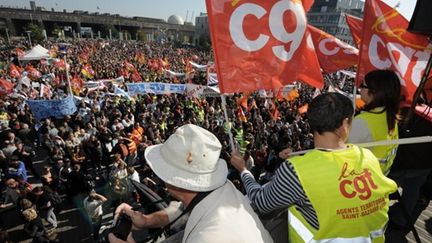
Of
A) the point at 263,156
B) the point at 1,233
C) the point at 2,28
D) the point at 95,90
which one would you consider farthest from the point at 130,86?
the point at 2,28

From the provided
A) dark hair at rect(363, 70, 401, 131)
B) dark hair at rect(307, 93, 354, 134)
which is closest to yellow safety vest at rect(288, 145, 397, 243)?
dark hair at rect(307, 93, 354, 134)

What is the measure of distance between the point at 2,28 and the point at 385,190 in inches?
3347

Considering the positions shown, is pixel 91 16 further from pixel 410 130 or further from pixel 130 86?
pixel 410 130

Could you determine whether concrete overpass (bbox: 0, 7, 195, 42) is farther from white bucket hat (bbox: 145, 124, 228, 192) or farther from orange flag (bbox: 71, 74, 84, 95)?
white bucket hat (bbox: 145, 124, 228, 192)

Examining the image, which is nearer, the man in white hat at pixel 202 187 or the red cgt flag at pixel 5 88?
the man in white hat at pixel 202 187

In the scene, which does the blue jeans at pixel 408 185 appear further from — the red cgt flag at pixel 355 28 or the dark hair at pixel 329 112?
the red cgt flag at pixel 355 28

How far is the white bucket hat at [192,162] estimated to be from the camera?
1.63 metres

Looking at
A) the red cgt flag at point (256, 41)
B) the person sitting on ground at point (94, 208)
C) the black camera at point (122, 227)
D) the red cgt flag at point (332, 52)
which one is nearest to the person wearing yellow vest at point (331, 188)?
the black camera at point (122, 227)

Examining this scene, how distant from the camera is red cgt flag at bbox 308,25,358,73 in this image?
6434mm

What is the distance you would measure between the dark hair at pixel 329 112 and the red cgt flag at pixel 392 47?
6.62 ft

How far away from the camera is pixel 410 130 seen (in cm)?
313

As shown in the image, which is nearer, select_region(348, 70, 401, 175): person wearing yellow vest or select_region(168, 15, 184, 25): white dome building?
select_region(348, 70, 401, 175): person wearing yellow vest

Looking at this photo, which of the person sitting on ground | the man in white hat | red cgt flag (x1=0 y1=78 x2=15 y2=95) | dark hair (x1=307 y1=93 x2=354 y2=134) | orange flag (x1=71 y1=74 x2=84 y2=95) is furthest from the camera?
orange flag (x1=71 y1=74 x2=84 y2=95)

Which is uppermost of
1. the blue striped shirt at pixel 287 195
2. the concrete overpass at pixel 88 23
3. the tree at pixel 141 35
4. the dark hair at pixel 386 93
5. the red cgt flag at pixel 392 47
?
the red cgt flag at pixel 392 47
